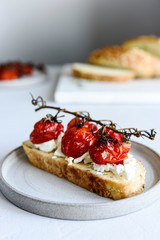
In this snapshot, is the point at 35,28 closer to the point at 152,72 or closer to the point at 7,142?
the point at 152,72

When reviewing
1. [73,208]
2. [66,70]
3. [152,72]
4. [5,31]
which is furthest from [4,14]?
[73,208]

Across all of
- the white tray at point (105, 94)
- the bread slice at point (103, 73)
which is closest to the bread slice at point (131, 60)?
the bread slice at point (103, 73)

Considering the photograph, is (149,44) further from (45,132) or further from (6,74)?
(45,132)

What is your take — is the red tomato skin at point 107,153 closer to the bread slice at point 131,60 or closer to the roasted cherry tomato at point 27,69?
the bread slice at point 131,60

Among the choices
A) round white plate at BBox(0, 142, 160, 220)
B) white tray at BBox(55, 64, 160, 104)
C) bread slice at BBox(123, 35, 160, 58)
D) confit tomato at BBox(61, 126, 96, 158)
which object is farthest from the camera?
bread slice at BBox(123, 35, 160, 58)

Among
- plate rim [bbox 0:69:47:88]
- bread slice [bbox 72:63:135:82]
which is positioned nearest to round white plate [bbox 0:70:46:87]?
plate rim [bbox 0:69:47:88]

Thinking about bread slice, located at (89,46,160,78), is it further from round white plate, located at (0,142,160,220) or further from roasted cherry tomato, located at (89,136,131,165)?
roasted cherry tomato, located at (89,136,131,165)
